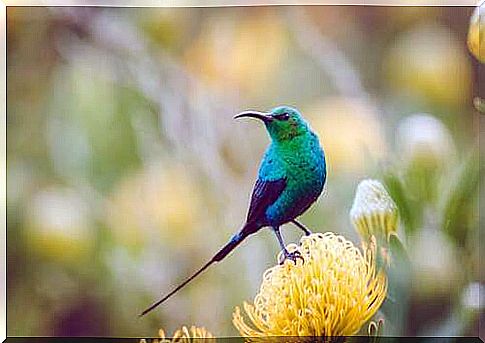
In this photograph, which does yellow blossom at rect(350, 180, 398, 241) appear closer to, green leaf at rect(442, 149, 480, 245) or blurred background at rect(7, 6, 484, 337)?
blurred background at rect(7, 6, 484, 337)

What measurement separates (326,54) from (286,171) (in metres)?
0.40

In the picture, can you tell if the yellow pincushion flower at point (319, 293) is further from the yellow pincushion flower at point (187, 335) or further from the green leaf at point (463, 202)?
the green leaf at point (463, 202)

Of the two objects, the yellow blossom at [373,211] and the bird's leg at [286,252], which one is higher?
the yellow blossom at [373,211]

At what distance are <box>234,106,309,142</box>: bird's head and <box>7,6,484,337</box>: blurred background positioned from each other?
0.03 meters

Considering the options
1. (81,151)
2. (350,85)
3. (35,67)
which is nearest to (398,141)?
(350,85)

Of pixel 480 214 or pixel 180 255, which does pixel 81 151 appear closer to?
pixel 180 255

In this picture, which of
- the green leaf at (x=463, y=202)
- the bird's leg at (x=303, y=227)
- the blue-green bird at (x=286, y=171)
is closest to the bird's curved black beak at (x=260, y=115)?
the blue-green bird at (x=286, y=171)

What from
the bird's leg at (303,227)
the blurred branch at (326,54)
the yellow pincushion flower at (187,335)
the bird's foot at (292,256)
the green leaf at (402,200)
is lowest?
the yellow pincushion flower at (187,335)

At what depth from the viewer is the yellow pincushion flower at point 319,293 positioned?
2.68 meters

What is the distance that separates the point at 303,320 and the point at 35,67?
3.87ft

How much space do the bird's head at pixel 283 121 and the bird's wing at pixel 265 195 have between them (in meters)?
0.14

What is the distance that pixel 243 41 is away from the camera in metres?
2.72

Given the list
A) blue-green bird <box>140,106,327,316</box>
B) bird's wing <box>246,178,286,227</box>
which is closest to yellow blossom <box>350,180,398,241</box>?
blue-green bird <box>140,106,327,316</box>

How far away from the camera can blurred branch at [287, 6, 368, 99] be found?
2.72 m
